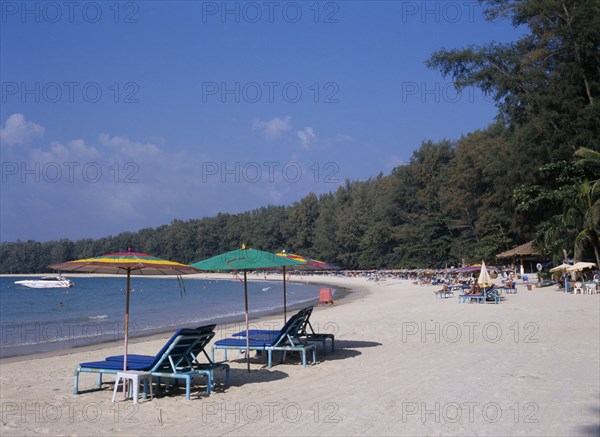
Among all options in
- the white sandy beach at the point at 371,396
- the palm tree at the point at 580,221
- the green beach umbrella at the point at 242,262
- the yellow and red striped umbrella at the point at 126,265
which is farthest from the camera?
the palm tree at the point at 580,221

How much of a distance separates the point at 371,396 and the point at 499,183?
32.7 meters

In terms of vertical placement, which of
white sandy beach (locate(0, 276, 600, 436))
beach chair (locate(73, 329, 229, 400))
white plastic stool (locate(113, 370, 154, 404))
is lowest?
white sandy beach (locate(0, 276, 600, 436))

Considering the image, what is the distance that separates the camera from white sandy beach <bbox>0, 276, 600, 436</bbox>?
5961mm

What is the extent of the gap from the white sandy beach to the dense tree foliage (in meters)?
2.69

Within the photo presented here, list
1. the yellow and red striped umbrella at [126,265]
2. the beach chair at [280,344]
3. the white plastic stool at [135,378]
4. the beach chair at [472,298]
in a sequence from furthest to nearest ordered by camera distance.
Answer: the beach chair at [472,298] → the beach chair at [280,344] → the yellow and red striped umbrella at [126,265] → the white plastic stool at [135,378]

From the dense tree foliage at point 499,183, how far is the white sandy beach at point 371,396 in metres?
2.69

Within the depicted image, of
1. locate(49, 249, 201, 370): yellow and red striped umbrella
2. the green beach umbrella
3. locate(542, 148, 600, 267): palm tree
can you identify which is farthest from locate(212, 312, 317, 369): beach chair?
locate(542, 148, 600, 267): palm tree

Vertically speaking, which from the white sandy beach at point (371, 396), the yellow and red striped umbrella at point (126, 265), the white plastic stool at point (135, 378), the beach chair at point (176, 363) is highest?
the yellow and red striped umbrella at point (126, 265)

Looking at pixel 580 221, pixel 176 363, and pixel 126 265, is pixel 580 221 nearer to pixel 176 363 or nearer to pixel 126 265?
pixel 176 363

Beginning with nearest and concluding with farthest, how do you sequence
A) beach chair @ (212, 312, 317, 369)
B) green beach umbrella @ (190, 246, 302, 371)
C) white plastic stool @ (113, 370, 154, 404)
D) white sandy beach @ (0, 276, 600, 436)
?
white sandy beach @ (0, 276, 600, 436) < white plastic stool @ (113, 370, 154, 404) < green beach umbrella @ (190, 246, 302, 371) < beach chair @ (212, 312, 317, 369)

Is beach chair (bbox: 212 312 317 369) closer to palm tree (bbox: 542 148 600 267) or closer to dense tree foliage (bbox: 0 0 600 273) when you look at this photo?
dense tree foliage (bbox: 0 0 600 273)

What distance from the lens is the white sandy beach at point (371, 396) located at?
19.6ft

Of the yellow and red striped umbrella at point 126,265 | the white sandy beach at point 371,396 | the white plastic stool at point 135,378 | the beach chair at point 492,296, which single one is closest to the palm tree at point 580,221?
the beach chair at point 492,296

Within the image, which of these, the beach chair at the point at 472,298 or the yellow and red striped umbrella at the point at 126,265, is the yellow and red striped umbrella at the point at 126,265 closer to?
the yellow and red striped umbrella at the point at 126,265
